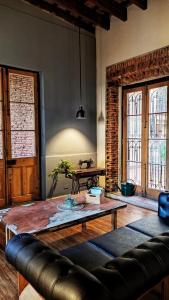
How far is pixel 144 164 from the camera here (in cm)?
510

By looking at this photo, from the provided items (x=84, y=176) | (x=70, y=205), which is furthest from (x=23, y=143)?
(x=70, y=205)

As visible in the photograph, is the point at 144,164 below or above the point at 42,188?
above

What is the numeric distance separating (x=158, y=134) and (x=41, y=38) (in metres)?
3.07

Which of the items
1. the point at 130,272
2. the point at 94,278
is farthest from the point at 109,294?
the point at 130,272

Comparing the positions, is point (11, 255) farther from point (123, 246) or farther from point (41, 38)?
point (41, 38)

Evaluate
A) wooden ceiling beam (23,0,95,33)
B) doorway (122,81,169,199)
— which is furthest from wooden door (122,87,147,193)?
wooden ceiling beam (23,0,95,33)

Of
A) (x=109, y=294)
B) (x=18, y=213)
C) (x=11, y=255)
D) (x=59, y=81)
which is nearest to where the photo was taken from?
(x=109, y=294)

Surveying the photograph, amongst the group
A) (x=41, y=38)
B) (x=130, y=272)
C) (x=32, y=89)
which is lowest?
(x=130, y=272)

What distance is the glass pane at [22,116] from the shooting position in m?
4.60

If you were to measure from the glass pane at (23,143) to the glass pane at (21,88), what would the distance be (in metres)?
0.67

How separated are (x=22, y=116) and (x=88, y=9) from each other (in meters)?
2.58

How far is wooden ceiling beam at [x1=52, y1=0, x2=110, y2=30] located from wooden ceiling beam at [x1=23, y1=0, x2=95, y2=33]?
331 mm

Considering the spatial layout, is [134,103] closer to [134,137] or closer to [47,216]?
[134,137]

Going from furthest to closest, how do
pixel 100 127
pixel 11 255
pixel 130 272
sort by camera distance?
pixel 100 127 < pixel 11 255 < pixel 130 272
